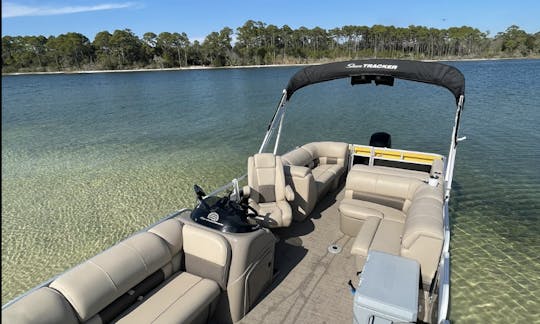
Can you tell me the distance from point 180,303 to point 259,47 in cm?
8204

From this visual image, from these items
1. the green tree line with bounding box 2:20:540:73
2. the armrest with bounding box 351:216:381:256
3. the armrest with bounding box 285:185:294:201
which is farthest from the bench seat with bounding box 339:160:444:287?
the green tree line with bounding box 2:20:540:73

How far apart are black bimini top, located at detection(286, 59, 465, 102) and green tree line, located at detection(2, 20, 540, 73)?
70828 millimetres

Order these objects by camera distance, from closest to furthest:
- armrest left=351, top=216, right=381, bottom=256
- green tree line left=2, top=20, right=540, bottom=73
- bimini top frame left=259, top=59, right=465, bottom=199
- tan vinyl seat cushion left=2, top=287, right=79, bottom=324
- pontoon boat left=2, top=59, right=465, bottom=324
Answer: tan vinyl seat cushion left=2, top=287, right=79, bottom=324, pontoon boat left=2, top=59, right=465, bottom=324, armrest left=351, top=216, right=381, bottom=256, bimini top frame left=259, top=59, right=465, bottom=199, green tree line left=2, top=20, right=540, bottom=73

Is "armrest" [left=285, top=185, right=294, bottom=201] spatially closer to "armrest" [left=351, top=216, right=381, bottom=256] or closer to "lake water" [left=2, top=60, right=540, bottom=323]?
"armrest" [left=351, top=216, right=381, bottom=256]

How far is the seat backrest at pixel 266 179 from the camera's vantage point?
196 inches

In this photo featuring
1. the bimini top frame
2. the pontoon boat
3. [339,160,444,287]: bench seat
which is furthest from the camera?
the bimini top frame

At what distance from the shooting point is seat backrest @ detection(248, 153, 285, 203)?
4.97 metres

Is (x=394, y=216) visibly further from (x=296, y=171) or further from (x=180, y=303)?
(x=180, y=303)

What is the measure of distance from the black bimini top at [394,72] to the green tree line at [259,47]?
7083cm

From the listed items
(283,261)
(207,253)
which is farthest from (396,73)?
(207,253)

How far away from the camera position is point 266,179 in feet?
16.4

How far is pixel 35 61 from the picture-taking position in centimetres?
7244

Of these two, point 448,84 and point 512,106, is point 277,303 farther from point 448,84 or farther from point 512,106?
point 512,106

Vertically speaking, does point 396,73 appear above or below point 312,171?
above
